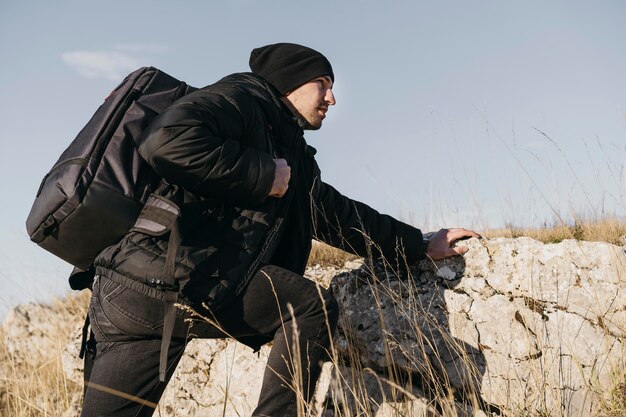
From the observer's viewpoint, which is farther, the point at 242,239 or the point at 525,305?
the point at 525,305

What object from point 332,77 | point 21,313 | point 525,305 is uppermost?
point 332,77

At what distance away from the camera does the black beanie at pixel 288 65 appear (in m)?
3.06

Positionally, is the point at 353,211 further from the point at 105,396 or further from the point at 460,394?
A: the point at 105,396

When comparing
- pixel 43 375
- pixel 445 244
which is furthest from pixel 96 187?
pixel 43 375

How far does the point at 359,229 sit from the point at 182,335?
51.6 inches

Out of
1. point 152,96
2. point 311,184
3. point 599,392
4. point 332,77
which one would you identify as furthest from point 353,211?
point 599,392

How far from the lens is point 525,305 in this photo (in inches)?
144

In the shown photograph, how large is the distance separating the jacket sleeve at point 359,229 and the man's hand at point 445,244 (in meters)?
0.14

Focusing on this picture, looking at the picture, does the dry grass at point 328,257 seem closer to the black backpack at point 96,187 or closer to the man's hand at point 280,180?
the man's hand at point 280,180

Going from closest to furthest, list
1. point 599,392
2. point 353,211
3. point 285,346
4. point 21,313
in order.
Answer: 1. point 285,346
2. point 599,392
3. point 353,211
4. point 21,313

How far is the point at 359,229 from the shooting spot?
141 inches

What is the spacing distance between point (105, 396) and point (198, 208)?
2.69 feet

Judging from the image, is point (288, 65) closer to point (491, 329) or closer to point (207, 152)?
point (207, 152)

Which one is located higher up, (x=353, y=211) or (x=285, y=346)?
(x=353, y=211)
